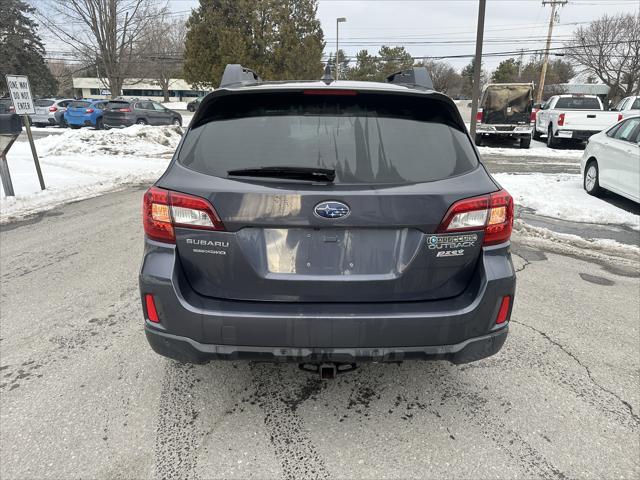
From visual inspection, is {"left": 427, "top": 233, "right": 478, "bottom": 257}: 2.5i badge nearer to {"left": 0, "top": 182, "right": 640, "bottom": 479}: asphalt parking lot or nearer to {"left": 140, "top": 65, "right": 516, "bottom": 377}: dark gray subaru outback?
{"left": 140, "top": 65, "right": 516, "bottom": 377}: dark gray subaru outback

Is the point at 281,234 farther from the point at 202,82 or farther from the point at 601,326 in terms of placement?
the point at 202,82

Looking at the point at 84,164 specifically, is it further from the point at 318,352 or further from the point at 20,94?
the point at 318,352

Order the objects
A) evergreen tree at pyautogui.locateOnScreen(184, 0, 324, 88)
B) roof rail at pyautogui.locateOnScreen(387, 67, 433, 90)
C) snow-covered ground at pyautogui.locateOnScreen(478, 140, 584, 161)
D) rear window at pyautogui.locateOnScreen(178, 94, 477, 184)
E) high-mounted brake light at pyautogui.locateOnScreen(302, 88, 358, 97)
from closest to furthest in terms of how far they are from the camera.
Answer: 1. rear window at pyautogui.locateOnScreen(178, 94, 477, 184)
2. high-mounted brake light at pyautogui.locateOnScreen(302, 88, 358, 97)
3. roof rail at pyautogui.locateOnScreen(387, 67, 433, 90)
4. snow-covered ground at pyautogui.locateOnScreen(478, 140, 584, 161)
5. evergreen tree at pyautogui.locateOnScreen(184, 0, 324, 88)

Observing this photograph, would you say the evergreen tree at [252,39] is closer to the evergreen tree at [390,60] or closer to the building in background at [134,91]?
the evergreen tree at [390,60]

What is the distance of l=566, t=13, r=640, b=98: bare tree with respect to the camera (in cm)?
4191

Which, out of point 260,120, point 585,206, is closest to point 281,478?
point 260,120

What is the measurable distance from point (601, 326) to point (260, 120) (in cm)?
329

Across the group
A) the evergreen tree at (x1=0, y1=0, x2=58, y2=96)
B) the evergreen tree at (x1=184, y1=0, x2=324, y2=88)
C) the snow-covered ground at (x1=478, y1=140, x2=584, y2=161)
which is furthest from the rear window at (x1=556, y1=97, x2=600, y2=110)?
the evergreen tree at (x1=0, y1=0, x2=58, y2=96)

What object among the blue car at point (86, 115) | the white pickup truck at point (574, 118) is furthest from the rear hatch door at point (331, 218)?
the blue car at point (86, 115)

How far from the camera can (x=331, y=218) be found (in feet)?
6.95

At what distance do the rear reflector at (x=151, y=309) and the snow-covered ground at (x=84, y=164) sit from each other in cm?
642

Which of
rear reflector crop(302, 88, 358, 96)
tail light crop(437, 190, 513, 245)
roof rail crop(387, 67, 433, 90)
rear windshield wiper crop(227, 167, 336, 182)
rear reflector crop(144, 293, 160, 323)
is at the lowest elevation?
rear reflector crop(144, 293, 160, 323)

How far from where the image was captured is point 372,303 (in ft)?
7.23

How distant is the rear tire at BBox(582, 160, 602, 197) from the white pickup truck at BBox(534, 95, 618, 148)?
872 cm
